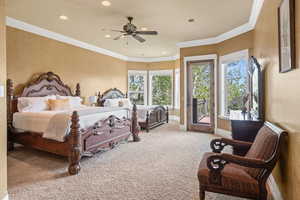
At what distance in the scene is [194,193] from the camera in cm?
231

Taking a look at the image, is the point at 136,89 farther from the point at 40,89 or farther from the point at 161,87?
the point at 40,89

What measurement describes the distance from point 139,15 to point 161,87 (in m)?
5.01

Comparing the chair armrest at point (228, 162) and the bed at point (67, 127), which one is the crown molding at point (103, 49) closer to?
the bed at point (67, 127)

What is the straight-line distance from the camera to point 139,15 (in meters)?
4.00

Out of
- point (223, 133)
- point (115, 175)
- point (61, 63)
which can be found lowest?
point (115, 175)

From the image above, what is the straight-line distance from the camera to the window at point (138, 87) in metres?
8.89

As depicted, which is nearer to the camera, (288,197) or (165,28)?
(288,197)

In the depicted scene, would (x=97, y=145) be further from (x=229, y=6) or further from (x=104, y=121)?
(x=229, y=6)

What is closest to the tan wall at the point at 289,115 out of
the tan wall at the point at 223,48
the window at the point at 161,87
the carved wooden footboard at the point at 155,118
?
the tan wall at the point at 223,48

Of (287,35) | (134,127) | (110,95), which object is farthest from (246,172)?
(110,95)

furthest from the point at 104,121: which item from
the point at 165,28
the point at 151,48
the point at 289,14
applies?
the point at 151,48

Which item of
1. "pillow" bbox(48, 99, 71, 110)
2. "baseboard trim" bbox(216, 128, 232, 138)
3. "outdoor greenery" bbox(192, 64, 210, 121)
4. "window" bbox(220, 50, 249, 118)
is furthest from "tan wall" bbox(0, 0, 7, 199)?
"outdoor greenery" bbox(192, 64, 210, 121)

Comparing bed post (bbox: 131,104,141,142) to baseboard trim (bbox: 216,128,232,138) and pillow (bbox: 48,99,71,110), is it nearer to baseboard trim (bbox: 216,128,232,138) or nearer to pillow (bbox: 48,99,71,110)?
pillow (bbox: 48,99,71,110)

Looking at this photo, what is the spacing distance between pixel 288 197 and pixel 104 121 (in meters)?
3.11
